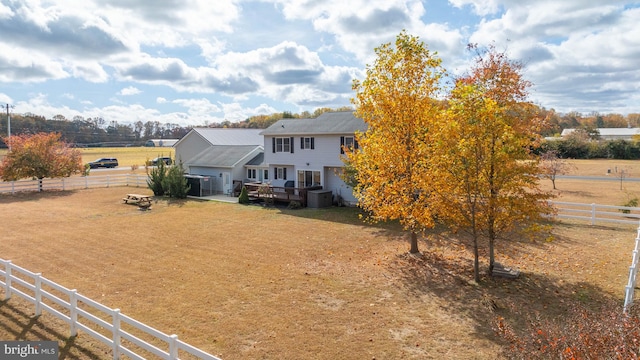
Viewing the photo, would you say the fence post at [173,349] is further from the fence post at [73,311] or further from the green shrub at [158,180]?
the green shrub at [158,180]

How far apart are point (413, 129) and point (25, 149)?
111 ft

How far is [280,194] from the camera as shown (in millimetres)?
27562

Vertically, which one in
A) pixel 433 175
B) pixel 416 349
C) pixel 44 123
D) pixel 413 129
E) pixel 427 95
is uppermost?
pixel 44 123

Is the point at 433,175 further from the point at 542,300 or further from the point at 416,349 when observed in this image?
the point at 416,349

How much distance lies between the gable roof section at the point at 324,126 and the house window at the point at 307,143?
527 mm

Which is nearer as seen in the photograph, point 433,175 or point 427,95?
point 433,175

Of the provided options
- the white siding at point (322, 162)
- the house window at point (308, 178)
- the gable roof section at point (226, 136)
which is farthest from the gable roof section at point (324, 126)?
the gable roof section at point (226, 136)

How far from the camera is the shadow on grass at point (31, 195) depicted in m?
29.4

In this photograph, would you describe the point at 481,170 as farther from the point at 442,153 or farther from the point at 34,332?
the point at 34,332

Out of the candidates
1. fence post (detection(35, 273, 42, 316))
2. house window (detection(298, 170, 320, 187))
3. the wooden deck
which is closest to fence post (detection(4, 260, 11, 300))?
fence post (detection(35, 273, 42, 316))

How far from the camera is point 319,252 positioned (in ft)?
51.5

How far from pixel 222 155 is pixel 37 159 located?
608 inches

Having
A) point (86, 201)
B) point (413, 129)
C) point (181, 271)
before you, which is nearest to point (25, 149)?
point (86, 201)

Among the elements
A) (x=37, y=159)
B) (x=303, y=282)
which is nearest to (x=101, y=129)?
(x=37, y=159)
